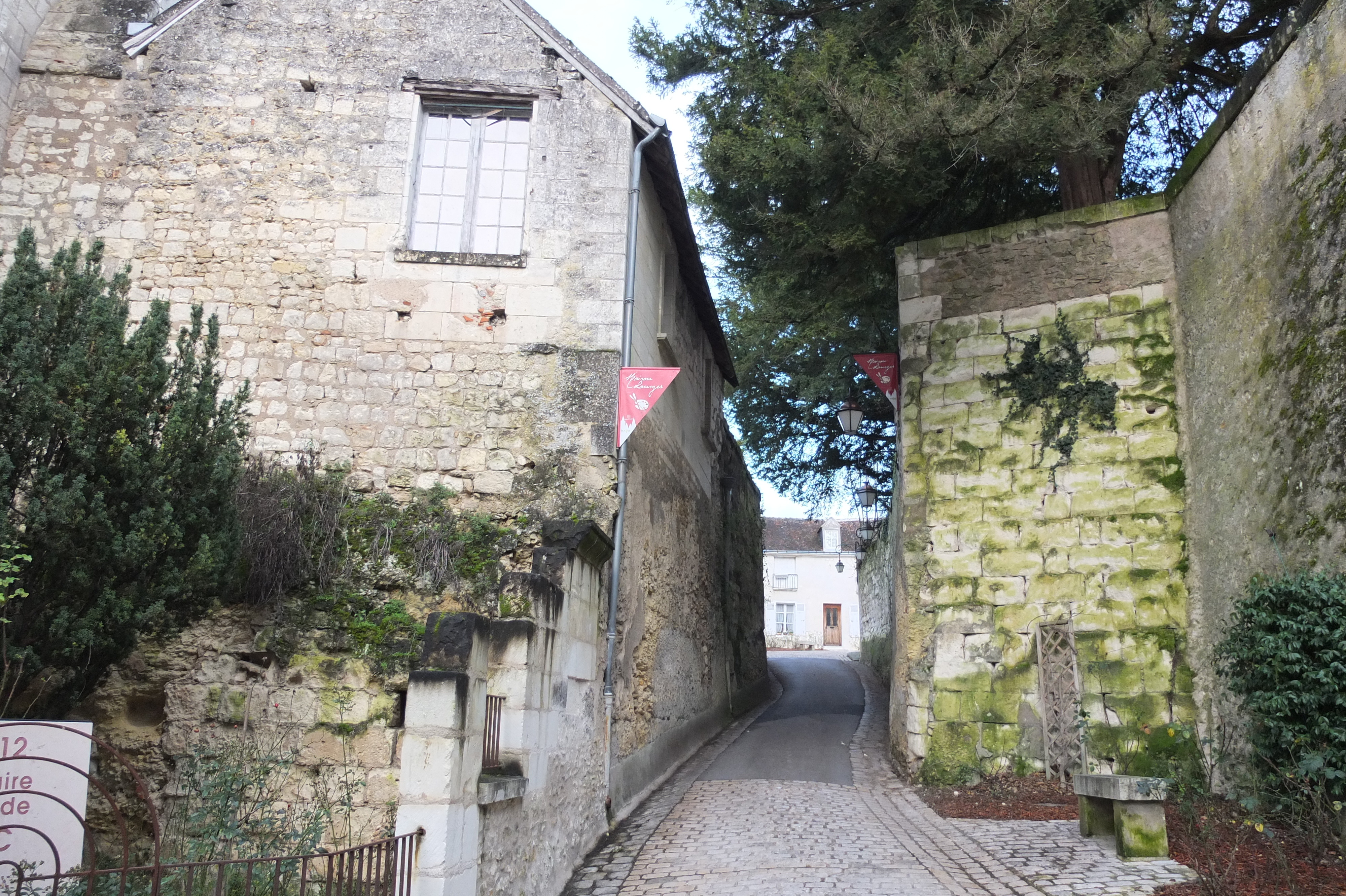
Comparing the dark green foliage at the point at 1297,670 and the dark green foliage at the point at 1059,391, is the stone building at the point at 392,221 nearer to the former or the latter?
the dark green foliage at the point at 1059,391

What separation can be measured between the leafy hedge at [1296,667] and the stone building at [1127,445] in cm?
41

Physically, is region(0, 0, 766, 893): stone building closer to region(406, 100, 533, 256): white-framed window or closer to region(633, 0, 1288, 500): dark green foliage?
region(406, 100, 533, 256): white-framed window

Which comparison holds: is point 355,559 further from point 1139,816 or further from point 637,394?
point 1139,816

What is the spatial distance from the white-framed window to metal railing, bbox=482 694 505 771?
4.27 metres

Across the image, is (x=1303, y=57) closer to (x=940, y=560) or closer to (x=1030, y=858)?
(x=940, y=560)

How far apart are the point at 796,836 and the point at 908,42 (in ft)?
24.2

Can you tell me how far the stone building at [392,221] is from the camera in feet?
25.4

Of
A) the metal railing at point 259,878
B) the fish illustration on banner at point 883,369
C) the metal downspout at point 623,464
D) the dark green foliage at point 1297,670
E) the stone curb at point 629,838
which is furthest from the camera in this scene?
the fish illustration on banner at point 883,369

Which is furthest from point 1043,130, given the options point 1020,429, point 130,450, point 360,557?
point 130,450

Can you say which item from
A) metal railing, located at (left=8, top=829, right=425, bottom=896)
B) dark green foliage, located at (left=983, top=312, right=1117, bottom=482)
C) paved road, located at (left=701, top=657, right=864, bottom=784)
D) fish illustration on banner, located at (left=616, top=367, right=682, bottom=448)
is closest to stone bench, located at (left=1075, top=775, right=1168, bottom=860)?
paved road, located at (left=701, top=657, right=864, bottom=784)

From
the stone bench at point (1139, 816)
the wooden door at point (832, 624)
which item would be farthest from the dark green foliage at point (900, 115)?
the wooden door at point (832, 624)

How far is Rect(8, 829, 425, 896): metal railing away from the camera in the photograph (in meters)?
3.21

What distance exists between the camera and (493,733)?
16.6 ft

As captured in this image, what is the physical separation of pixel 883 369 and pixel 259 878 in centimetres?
829
